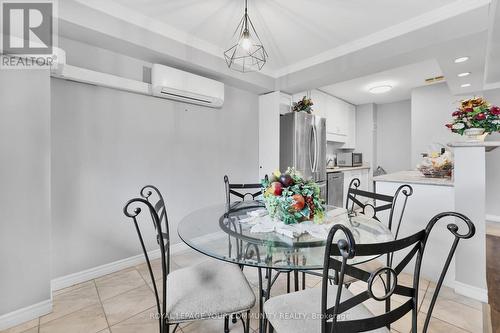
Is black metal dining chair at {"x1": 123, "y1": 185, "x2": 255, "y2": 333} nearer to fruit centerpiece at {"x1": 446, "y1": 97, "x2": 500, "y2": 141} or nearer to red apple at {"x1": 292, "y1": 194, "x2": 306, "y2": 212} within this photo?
red apple at {"x1": 292, "y1": 194, "x2": 306, "y2": 212}

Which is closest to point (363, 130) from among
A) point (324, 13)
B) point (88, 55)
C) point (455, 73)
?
point (455, 73)

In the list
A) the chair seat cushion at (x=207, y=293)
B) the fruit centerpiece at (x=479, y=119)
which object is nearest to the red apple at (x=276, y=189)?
the chair seat cushion at (x=207, y=293)

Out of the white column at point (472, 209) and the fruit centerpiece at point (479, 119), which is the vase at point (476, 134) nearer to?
the fruit centerpiece at point (479, 119)

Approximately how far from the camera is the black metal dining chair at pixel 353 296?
0.68 metres

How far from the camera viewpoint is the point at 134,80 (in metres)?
2.39

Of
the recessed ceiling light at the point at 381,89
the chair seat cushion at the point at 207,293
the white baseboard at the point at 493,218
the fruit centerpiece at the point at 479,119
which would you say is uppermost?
the recessed ceiling light at the point at 381,89

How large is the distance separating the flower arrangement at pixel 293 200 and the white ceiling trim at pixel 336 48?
75.3 inches

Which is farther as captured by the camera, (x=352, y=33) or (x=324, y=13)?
(x=352, y=33)

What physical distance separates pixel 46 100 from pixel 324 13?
2.37m

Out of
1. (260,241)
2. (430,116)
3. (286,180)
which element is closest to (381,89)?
(430,116)

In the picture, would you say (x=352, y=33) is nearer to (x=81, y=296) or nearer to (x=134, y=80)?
(x=134, y=80)

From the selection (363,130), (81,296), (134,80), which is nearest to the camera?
(81,296)

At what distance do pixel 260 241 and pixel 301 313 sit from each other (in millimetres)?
359

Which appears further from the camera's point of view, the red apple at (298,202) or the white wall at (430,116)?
the white wall at (430,116)
